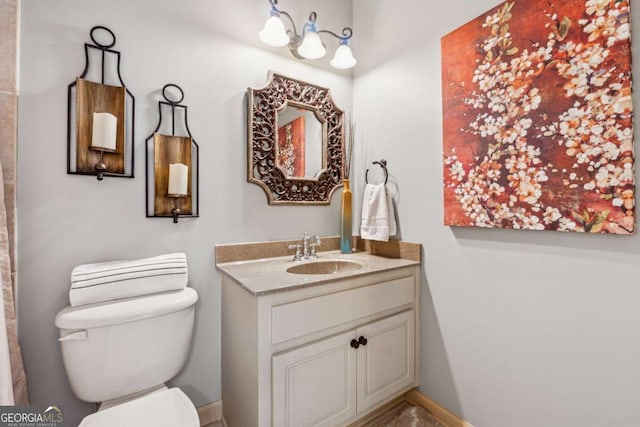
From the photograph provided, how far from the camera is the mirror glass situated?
1.66 metres

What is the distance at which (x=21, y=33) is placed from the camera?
42.0 inches

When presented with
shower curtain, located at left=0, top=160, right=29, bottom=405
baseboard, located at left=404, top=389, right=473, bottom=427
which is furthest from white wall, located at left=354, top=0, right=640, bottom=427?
shower curtain, located at left=0, top=160, right=29, bottom=405

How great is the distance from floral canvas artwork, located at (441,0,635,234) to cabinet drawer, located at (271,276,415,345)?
48 cm

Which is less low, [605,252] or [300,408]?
[605,252]

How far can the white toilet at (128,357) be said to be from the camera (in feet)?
3.18

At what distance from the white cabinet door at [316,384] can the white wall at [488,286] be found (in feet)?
1.71

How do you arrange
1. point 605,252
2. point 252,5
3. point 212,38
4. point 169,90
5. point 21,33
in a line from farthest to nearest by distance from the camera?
point 252,5
point 212,38
point 169,90
point 21,33
point 605,252

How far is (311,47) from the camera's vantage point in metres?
1.63

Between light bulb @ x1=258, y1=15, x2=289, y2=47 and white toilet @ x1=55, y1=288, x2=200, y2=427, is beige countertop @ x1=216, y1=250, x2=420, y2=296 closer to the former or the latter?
white toilet @ x1=55, y1=288, x2=200, y2=427

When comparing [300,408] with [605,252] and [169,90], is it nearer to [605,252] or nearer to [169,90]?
[605,252]

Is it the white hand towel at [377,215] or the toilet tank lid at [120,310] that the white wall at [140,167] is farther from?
the white hand towel at [377,215]

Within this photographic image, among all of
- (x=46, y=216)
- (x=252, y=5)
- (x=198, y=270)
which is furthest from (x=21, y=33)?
(x=198, y=270)

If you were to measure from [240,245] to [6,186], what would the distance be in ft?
2.96

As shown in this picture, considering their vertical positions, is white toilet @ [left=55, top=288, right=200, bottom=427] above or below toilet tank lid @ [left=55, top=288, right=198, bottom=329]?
below
